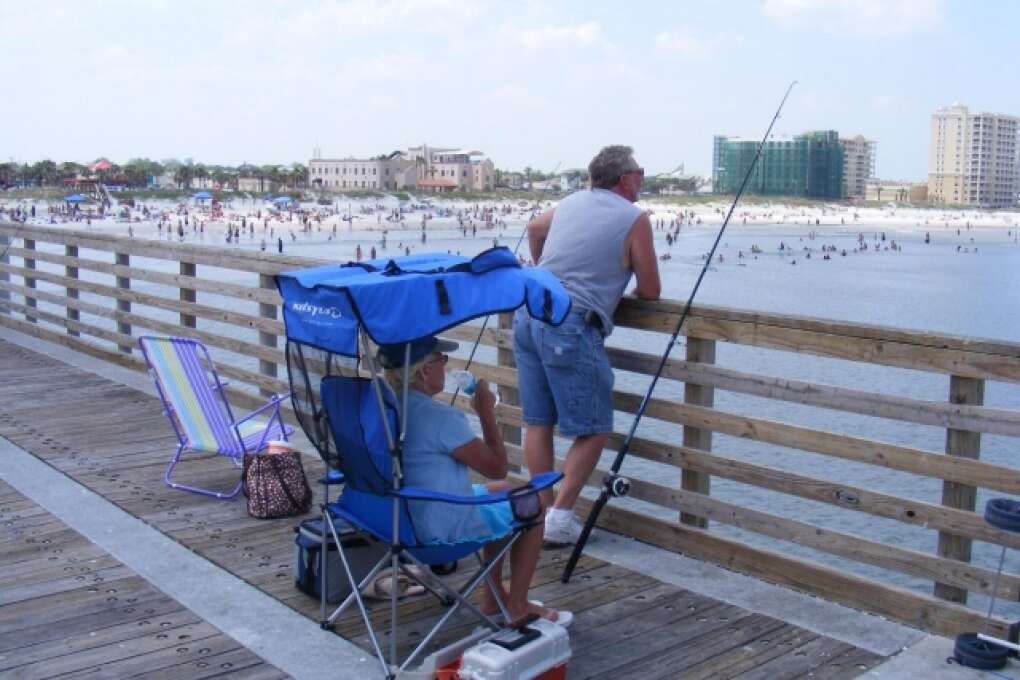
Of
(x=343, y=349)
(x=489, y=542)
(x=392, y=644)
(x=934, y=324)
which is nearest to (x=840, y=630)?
(x=489, y=542)

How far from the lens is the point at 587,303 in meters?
4.69

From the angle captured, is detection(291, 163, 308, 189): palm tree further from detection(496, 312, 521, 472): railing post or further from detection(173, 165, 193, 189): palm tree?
detection(496, 312, 521, 472): railing post

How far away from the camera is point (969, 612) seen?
402 centimetres

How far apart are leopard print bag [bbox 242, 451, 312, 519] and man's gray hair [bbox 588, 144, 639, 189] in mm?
1919

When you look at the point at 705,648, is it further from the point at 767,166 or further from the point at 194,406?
the point at 767,166

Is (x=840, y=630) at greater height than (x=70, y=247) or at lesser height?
lesser

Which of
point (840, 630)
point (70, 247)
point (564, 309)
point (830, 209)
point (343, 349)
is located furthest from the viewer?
point (830, 209)

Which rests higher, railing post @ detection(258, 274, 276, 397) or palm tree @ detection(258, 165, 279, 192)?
palm tree @ detection(258, 165, 279, 192)

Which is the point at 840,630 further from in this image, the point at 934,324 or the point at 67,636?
the point at 934,324

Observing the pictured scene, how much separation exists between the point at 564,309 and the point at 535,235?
1.40m

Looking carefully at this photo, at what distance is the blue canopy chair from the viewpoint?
3.49m

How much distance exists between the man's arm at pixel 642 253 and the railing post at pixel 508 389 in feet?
3.75

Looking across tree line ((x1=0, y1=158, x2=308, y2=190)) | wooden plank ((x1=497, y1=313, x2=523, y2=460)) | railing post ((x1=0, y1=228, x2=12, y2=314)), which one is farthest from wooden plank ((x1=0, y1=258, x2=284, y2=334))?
tree line ((x1=0, y1=158, x2=308, y2=190))

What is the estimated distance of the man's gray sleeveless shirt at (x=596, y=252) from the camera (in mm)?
4691
